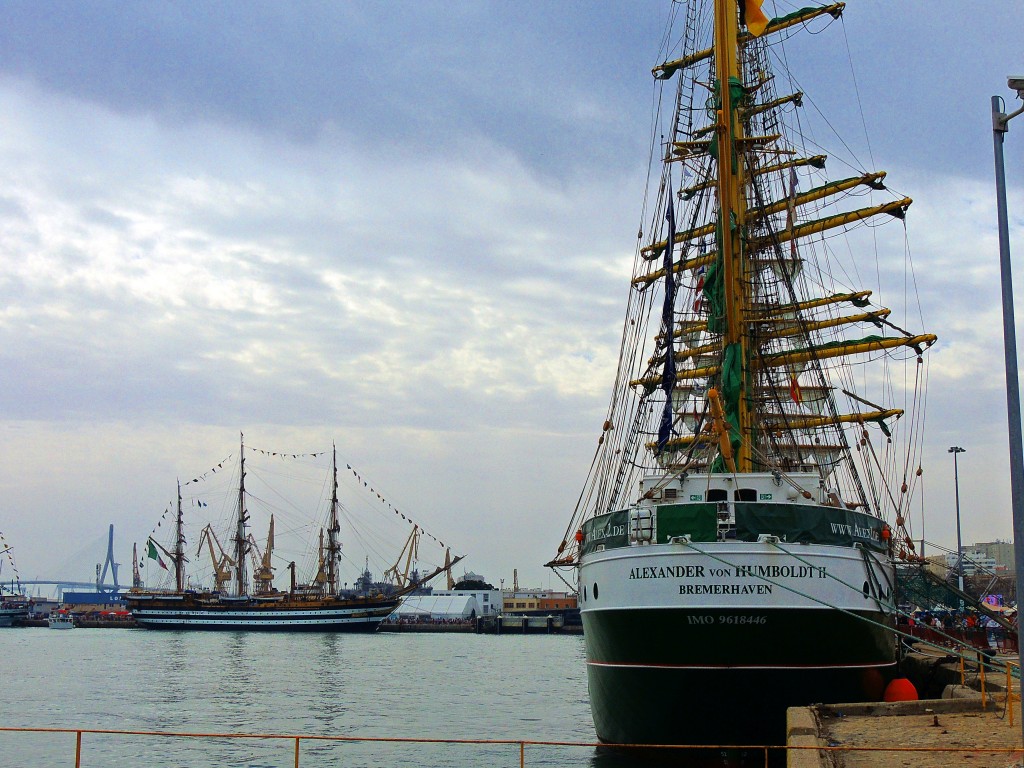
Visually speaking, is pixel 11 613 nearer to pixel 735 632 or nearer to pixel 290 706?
pixel 290 706

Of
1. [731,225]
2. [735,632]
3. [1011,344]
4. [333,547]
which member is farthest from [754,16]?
[333,547]

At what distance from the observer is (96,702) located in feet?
138

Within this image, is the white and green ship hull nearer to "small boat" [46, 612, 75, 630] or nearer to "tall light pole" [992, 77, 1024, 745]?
"tall light pole" [992, 77, 1024, 745]

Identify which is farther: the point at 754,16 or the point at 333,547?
the point at 333,547

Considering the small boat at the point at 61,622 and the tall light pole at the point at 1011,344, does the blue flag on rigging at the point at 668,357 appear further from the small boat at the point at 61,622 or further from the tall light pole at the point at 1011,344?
the small boat at the point at 61,622

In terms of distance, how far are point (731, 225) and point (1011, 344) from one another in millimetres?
17447

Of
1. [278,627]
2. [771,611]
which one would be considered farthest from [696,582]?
[278,627]

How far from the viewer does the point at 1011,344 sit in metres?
14.0

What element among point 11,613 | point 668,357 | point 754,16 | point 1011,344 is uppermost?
point 754,16

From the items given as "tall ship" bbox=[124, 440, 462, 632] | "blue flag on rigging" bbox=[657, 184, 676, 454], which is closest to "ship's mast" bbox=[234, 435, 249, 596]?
"tall ship" bbox=[124, 440, 462, 632]

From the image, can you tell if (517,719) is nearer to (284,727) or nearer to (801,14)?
(284,727)

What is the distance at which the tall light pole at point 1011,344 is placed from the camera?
44.3ft

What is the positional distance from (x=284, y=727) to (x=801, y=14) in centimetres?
3625

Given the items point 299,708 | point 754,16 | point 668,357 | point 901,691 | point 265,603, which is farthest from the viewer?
point 265,603
